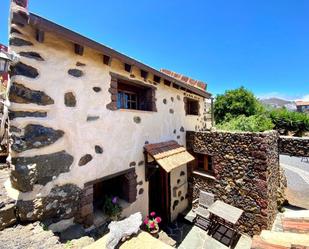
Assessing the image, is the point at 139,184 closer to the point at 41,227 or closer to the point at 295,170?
the point at 41,227

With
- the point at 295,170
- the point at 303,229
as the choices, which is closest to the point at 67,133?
the point at 303,229

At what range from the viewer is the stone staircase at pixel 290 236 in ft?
6.74

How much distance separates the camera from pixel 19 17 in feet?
9.27

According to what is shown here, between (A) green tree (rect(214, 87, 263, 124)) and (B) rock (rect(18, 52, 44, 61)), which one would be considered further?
(A) green tree (rect(214, 87, 263, 124))

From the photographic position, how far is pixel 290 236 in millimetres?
2291

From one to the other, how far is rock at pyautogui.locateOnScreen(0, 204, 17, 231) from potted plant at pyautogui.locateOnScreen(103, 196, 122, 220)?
1.94 meters

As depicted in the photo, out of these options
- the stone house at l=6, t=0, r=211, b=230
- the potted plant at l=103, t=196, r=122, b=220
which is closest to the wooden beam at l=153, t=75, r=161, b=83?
the stone house at l=6, t=0, r=211, b=230

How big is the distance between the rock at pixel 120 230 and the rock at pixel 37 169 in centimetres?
153

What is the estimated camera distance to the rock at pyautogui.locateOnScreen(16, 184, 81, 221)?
2.79 m

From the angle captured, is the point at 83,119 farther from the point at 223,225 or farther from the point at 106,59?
the point at 223,225

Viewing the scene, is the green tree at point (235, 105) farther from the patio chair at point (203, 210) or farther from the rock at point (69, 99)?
the rock at point (69, 99)

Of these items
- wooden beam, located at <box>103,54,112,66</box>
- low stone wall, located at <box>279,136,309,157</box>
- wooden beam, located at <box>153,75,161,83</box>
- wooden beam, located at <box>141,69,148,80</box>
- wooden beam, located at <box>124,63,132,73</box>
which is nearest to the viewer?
wooden beam, located at <box>103,54,112,66</box>

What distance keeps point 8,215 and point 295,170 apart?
63.9 ft

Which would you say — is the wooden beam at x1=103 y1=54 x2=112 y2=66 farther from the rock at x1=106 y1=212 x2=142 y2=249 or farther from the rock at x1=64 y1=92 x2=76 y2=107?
the rock at x1=106 y1=212 x2=142 y2=249
